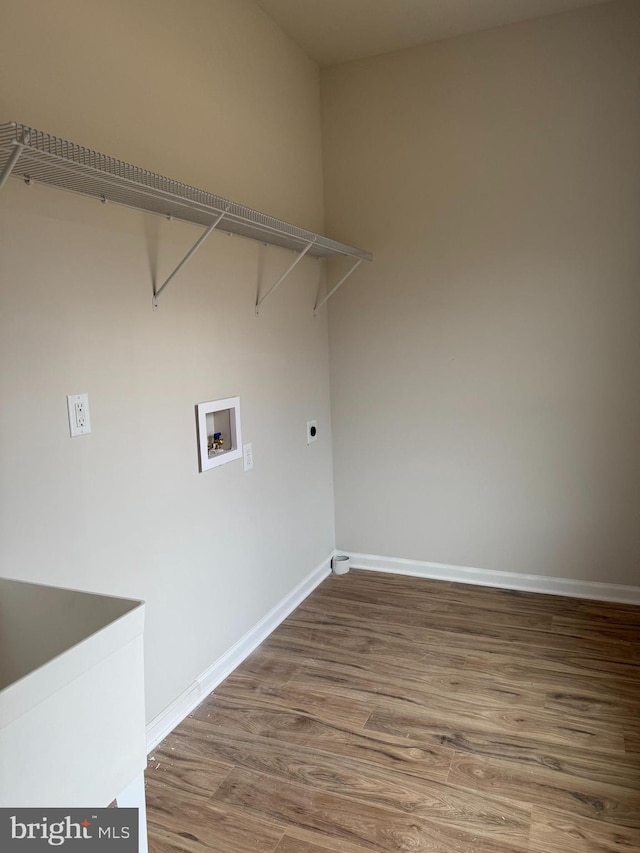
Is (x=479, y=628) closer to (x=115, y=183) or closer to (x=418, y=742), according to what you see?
(x=418, y=742)

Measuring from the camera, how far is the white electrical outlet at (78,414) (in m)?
1.73

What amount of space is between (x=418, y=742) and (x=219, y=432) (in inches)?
54.5

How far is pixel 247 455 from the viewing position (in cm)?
269

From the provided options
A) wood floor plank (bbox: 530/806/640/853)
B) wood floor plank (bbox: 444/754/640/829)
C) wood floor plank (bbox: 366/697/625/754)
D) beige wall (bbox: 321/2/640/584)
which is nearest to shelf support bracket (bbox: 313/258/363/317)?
beige wall (bbox: 321/2/640/584)

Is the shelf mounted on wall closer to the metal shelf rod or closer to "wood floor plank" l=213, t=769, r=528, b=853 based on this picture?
the metal shelf rod

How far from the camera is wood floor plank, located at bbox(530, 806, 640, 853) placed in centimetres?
163

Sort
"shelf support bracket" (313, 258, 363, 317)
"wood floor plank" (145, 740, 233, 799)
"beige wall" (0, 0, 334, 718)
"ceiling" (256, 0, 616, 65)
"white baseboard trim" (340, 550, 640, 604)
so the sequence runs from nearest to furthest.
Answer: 1. "beige wall" (0, 0, 334, 718)
2. "wood floor plank" (145, 740, 233, 799)
3. "ceiling" (256, 0, 616, 65)
4. "white baseboard trim" (340, 550, 640, 604)
5. "shelf support bracket" (313, 258, 363, 317)

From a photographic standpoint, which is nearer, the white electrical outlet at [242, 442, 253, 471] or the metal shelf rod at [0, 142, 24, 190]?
the metal shelf rod at [0, 142, 24, 190]

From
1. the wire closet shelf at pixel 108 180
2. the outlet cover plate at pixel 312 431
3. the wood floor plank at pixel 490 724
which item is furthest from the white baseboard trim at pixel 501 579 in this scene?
the wire closet shelf at pixel 108 180

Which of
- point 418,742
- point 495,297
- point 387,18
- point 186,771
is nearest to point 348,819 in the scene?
point 418,742

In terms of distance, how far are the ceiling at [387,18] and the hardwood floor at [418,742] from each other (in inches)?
113

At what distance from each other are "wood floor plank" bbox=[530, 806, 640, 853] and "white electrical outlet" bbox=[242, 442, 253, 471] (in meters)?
1.63

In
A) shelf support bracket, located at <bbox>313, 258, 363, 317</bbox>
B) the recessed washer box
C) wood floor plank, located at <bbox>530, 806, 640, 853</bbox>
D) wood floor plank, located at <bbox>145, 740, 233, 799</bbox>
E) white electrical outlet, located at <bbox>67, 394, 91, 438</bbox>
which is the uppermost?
shelf support bracket, located at <bbox>313, 258, 363, 317</bbox>

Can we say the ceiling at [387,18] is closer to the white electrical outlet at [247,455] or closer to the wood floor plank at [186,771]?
the white electrical outlet at [247,455]
